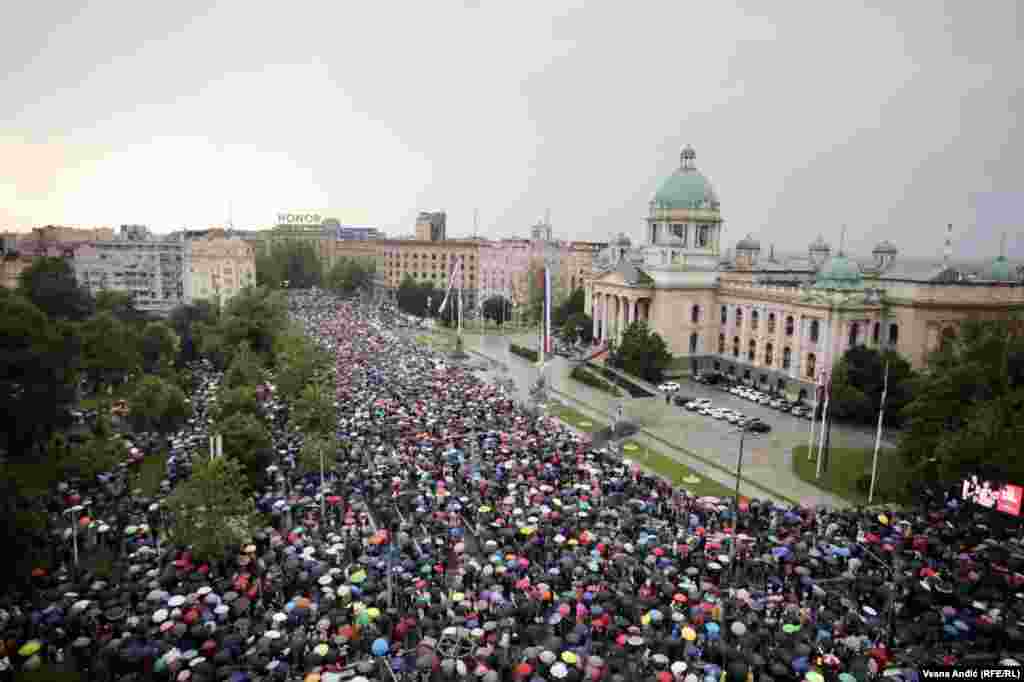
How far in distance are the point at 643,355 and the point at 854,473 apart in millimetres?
25563

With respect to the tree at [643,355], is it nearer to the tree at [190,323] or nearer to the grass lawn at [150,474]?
the tree at [190,323]

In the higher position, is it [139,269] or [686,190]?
[686,190]

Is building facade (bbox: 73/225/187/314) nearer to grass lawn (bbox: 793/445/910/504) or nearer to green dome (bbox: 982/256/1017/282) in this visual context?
grass lawn (bbox: 793/445/910/504)

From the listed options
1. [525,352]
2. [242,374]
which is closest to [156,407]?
[242,374]

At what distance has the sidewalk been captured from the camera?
33.9 m

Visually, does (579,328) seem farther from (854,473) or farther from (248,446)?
(248,446)

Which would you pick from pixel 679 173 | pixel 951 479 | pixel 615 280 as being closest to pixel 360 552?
pixel 951 479

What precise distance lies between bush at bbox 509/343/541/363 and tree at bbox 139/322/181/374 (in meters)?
34.4

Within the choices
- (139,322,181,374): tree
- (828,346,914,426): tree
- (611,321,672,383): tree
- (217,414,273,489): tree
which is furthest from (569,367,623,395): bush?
(139,322,181,374): tree

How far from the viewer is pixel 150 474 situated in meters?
33.7

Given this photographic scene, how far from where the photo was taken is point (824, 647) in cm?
1866

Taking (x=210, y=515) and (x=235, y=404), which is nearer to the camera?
(x=210, y=515)

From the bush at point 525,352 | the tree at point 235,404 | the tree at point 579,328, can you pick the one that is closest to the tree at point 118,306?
the tree at point 235,404

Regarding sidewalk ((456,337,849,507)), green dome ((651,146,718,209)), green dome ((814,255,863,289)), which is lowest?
sidewalk ((456,337,849,507))
